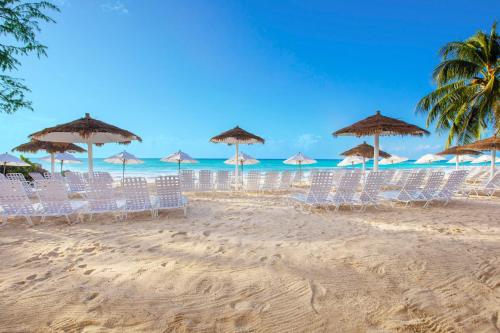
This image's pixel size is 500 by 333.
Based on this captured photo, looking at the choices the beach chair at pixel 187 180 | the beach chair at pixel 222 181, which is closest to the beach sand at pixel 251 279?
the beach chair at pixel 187 180

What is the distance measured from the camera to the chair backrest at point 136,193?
16.2ft

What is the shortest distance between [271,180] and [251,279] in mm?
6883

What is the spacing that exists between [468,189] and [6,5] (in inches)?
→ 599

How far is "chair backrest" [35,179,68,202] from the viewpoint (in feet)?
15.1

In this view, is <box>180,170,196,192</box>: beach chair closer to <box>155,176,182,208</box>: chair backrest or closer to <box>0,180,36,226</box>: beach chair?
<box>155,176,182,208</box>: chair backrest

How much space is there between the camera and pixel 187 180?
8.41m

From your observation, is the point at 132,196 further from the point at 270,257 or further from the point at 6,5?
the point at 6,5

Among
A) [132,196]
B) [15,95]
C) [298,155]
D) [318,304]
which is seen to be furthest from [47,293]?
[298,155]

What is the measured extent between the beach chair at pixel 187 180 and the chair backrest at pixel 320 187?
14.0ft

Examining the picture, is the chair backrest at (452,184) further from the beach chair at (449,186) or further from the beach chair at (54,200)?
the beach chair at (54,200)

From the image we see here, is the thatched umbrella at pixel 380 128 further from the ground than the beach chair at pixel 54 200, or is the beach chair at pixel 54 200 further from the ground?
the thatched umbrella at pixel 380 128

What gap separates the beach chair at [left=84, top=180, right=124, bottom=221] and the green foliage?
4658 millimetres

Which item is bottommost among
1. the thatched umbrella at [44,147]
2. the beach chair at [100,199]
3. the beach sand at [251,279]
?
the beach sand at [251,279]

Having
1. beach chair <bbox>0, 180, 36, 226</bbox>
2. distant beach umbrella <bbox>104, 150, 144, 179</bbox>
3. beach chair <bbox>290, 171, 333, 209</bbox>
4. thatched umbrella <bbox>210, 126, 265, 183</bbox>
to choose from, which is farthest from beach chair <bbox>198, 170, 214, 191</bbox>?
distant beach umbrella <bbox>104, 150, 144, 179</bbox>
